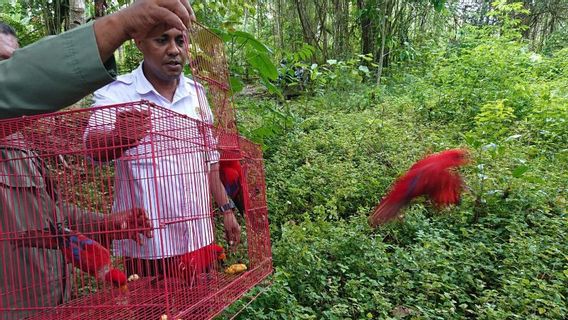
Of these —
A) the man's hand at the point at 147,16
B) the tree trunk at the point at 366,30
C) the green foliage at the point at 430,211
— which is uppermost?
the tree trunk at the point at 366,30

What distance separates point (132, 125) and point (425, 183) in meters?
2.24

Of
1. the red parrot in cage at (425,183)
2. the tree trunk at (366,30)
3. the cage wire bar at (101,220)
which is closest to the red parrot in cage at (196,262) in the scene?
the cage wire bar at (101,220)

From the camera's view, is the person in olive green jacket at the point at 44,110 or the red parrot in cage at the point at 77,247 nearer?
the person in olive green jacket at the point at 44,110

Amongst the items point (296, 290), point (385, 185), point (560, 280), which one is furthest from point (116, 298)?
point (385, 185)

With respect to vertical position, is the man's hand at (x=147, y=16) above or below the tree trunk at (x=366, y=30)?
below

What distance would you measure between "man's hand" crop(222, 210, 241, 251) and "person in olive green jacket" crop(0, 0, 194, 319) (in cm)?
84

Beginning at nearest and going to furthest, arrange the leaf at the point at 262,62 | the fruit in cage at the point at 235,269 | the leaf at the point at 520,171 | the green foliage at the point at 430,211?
the fruit in cage at the point at 235,269
the green foliage at the point at 430,211
the leaf at the point at 262,62
the leaf at the point at 520,171

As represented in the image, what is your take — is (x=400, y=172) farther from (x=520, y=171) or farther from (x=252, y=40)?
(x=252, y=40)

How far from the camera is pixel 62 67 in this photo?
0.93 meters

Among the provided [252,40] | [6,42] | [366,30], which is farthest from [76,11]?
[366,30]

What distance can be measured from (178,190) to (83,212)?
31 centimetres

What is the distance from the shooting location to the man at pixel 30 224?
1378 mm

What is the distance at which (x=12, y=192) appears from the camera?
142 centimetres

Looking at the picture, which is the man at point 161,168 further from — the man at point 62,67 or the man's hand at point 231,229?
the man at point 62,67
